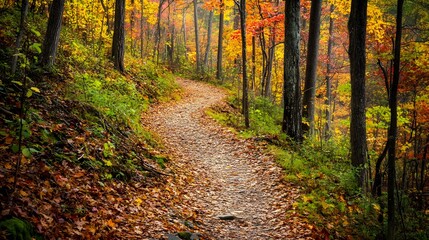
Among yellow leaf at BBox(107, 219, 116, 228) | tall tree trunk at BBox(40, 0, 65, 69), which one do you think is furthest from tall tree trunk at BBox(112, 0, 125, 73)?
yellow leaf at BBox(107, 219, 116, 228)

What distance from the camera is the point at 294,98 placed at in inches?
412

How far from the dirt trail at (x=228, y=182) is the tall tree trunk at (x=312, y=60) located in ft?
10.5

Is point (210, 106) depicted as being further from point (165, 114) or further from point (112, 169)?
point (112, 169)

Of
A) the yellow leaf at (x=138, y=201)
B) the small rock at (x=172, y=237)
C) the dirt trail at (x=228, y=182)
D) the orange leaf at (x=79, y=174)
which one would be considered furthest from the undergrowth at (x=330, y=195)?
the orange leaf at (x=79, y=174)

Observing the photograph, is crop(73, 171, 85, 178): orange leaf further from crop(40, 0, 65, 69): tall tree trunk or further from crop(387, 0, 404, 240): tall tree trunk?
crop(387, 0, 404, 240): tall tree trunk

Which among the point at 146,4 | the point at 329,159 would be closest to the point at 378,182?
the point at 329,159

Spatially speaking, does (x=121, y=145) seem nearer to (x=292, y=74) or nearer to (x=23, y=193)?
(x=23, y=193)

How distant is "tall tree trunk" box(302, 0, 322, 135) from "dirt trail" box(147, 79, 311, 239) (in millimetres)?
3187

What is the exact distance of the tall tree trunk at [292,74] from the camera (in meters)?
10.0

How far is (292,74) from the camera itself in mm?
10391

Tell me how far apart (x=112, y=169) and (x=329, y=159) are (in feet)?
22.1

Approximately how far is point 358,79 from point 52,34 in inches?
319

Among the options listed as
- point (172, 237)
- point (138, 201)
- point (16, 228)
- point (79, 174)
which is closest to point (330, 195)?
point (172, 237)

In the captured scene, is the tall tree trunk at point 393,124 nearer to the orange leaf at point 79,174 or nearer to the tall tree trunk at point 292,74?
the tall tree trunk at point 292,74
